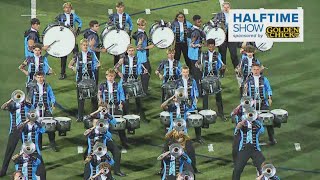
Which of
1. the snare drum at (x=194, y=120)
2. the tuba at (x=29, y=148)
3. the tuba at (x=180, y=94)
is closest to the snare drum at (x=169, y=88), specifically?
the snare drum at (x=194, y=120)

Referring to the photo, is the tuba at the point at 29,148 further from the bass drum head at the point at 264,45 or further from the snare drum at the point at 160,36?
the bass drum head at the point at 264,45

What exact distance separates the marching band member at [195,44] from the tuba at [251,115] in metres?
5.20

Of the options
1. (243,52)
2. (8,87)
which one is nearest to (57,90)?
(8,87)

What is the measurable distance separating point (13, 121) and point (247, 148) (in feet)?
17.3

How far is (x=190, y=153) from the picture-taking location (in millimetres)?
33219

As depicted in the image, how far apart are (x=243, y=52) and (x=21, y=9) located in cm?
894

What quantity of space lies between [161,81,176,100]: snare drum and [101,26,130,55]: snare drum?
5.68ft

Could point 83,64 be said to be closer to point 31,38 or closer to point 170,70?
point 31,38

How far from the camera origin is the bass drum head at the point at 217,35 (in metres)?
38.1

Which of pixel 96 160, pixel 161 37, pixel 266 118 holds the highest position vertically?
pixel 161 37

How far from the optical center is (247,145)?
1287 inches

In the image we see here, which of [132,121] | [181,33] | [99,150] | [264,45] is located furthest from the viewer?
[181,33]

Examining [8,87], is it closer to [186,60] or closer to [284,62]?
[186,60]

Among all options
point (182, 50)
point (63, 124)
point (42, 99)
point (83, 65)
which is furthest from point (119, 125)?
point (182, 50)
